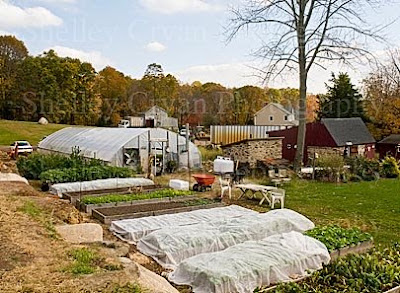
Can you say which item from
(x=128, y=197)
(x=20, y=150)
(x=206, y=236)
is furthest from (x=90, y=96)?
(x=206, y=236)

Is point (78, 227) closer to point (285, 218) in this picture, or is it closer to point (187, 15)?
point (285, 218)

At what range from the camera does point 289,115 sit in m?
43.8

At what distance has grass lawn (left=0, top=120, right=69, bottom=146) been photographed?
33.0m

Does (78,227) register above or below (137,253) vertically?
above

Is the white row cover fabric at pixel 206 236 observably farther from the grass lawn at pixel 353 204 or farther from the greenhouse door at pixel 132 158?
the greenhouse door at pixel 132 158

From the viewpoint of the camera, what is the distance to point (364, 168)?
18.9 m

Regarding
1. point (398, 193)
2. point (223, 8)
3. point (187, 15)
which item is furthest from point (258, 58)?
point (398, 193)

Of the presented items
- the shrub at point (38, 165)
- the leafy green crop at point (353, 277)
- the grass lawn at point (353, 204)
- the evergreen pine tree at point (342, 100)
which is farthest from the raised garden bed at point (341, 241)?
the evergreen pine tree at point (342, 100)

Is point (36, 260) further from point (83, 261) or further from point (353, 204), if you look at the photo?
point (353, 204)

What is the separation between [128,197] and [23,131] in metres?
27.8

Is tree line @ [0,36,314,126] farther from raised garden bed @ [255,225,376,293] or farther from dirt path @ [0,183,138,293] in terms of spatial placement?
dirt path @ [0,183,138,293]

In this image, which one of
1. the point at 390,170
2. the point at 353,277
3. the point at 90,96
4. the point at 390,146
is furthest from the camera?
the point at 90,96

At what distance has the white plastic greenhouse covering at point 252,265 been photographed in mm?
5195

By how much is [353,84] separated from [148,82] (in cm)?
1978
